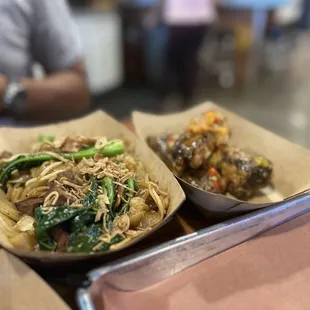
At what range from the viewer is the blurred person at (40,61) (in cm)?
200

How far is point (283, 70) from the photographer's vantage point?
589 centimetres

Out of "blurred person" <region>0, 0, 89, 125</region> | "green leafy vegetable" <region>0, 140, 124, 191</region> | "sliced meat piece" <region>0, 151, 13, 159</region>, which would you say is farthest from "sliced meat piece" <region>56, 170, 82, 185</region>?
"blurred person" <region>0, 0, 89, 125</region>

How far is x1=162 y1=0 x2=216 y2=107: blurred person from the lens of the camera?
399 centimetres

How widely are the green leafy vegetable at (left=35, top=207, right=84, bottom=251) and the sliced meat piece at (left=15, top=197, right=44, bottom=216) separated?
0.27 feet

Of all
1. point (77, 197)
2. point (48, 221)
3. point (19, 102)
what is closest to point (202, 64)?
point (19, 102)

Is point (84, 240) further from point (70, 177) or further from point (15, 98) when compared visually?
point (15, 98)

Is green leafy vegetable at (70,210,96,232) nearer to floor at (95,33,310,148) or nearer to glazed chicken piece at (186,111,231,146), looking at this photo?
glazed chicken piece at (186,111,231,146)

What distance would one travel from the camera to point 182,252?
3.28 ft

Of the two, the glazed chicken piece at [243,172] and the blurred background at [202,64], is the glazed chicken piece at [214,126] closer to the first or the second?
the glazed chicken piece at [243,172]

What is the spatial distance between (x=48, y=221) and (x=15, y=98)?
1089 millimetres

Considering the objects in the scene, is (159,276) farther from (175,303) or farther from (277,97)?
(277,97)

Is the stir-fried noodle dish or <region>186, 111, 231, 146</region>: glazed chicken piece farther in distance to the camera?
<region>186, 111, 231, 146</region>: glazed chicken piece

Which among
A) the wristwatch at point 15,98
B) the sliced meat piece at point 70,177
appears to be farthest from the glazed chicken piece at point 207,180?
the wristwatch at point 15,98

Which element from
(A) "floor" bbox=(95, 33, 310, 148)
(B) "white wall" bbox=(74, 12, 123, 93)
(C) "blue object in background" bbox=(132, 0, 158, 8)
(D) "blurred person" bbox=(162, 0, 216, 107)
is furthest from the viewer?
(C) "blue object in background" bbox=(132, 0, 158, 8)
